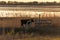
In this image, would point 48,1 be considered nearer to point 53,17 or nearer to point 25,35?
point 53,17

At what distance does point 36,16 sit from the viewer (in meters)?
1.25

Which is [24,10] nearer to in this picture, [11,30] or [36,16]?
[36,16]

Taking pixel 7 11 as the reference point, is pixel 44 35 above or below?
below


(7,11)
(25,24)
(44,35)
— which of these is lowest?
(44,35)

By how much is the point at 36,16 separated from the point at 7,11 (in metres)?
0.25

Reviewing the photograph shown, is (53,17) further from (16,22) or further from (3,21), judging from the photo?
(3,21)

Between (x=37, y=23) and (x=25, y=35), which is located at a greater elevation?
(x=37, y=23)

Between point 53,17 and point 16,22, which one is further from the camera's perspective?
point 16,22

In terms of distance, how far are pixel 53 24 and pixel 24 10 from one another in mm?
321

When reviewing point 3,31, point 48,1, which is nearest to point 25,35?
point 3,31

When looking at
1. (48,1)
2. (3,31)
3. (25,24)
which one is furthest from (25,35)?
(48,1)

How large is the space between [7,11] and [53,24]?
0.45m

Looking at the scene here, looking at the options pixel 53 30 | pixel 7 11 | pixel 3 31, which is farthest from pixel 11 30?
pixel 53 30

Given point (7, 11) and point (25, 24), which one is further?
point (25, 24)
